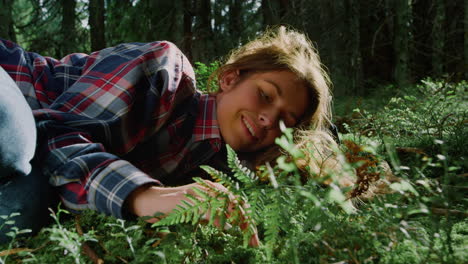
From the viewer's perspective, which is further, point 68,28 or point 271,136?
point 68,28

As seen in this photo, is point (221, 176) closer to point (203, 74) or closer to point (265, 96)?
point (265, 96)

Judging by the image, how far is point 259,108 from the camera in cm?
256

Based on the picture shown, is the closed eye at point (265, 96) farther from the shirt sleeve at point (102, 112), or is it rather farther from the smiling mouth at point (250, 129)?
the shirt sleeve at point (102, 112)

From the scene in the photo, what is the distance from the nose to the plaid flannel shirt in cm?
36

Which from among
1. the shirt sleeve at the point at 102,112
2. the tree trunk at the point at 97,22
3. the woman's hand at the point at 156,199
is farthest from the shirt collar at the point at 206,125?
the tree trunk at the point at 97,22

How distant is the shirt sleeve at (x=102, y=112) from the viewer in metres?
1.62

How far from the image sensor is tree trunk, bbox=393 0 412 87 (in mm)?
7344

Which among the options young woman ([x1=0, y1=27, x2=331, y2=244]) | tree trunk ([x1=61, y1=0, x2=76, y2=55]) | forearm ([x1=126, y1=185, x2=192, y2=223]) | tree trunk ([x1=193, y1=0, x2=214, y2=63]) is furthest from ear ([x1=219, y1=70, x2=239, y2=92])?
tree trunk ([x1=61, y1=0, x2=76, y2=55])

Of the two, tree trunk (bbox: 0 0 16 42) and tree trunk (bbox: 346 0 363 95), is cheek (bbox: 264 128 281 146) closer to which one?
tree trunk (bbox: 346 0 363 95)

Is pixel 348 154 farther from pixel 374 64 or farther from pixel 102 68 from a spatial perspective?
pixel 374 64

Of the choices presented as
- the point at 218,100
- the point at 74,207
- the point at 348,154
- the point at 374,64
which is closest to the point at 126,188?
the point at 74,207

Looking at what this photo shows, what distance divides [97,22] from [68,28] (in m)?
1.10

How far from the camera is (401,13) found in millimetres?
7336

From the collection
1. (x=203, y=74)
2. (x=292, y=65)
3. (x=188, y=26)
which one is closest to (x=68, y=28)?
(x=188, y=26)
